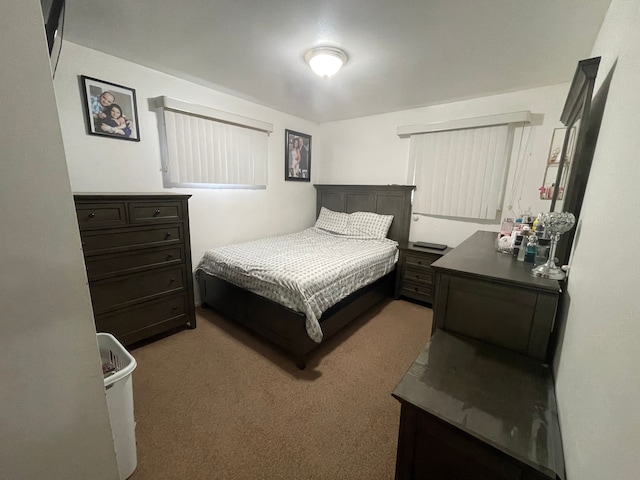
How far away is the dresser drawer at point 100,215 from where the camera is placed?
5.59 feet

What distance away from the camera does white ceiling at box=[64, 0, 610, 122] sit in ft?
4.68

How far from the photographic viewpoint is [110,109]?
6.92ft

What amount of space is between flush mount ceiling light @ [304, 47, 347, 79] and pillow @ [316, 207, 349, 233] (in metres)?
1.96

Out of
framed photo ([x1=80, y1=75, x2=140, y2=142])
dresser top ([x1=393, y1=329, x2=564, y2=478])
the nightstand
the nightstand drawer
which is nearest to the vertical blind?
the nightstand

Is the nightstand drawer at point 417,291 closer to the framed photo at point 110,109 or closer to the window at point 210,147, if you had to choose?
the window at point 210,147

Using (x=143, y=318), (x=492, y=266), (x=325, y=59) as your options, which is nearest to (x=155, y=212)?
(x=143, y=318)

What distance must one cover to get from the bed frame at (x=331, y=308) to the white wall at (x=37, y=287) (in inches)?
50.6

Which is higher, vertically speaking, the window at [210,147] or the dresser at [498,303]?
the window at [210,147]

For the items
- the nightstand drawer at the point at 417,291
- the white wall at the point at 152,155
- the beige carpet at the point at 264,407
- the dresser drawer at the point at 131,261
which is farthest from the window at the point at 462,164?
the dresser drawer at the point at 131,261

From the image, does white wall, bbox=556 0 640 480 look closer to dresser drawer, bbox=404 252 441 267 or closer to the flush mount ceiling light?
the flush mount ceiling light

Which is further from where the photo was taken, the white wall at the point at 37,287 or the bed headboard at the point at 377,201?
the bed headboard at the point at 377,201

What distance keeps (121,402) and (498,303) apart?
172 centimetres

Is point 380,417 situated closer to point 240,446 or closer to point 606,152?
point 240,446

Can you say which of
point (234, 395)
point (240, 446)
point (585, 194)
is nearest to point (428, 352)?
point (585, 194)
